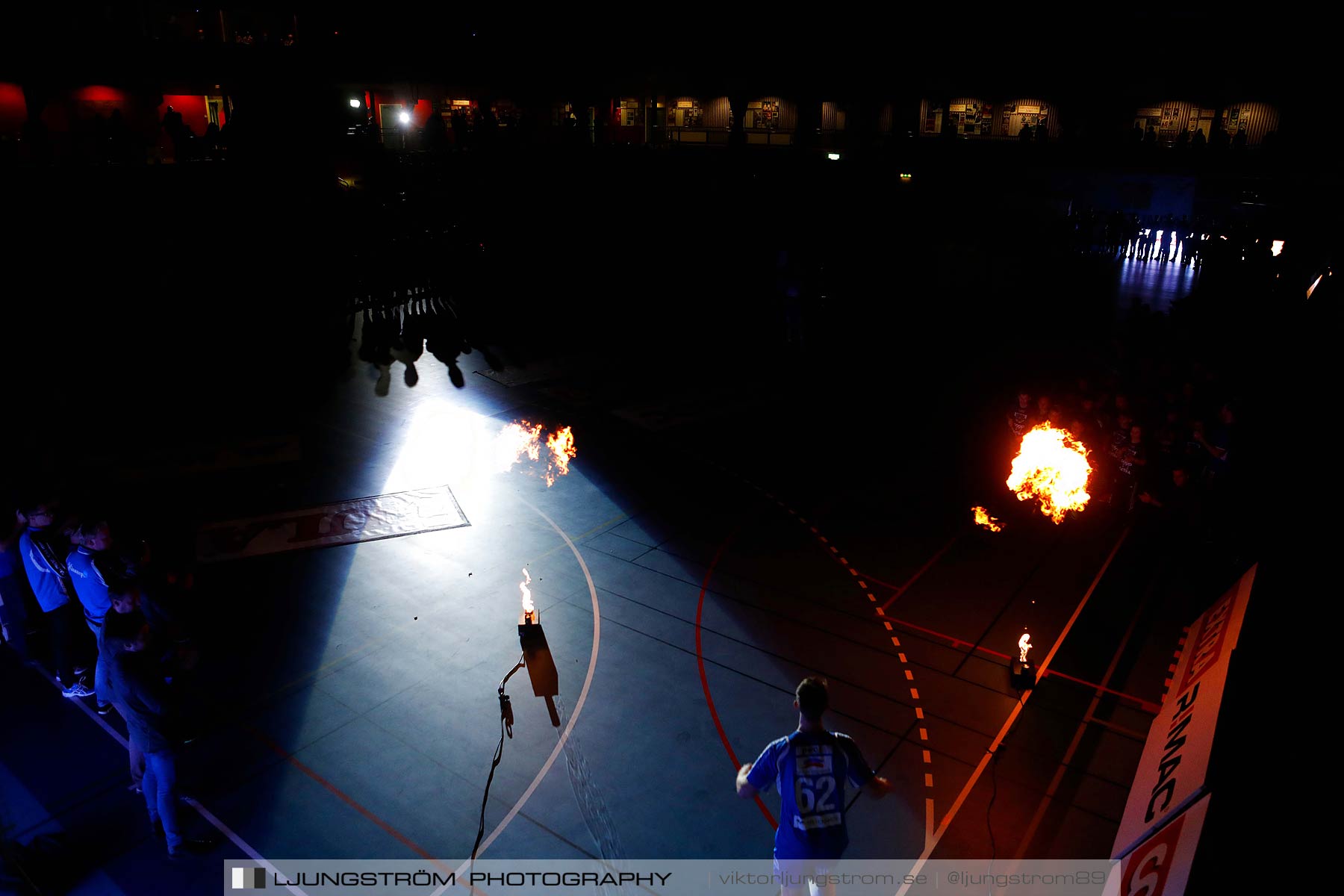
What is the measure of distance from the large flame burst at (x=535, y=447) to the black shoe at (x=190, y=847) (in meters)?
8.87

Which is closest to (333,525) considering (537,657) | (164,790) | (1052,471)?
(164,790)

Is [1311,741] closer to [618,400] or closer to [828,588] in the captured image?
[828,588]

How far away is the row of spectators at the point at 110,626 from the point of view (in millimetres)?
6871

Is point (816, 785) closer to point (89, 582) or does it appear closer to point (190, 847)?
point (190, 847)

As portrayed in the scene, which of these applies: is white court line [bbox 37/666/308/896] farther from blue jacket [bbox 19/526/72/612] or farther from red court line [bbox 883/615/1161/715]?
red court line [bbox 883/615/1161/715]

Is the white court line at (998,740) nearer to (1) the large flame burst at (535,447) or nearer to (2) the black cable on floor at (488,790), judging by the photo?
(2) the black cable on floor at (488,790)

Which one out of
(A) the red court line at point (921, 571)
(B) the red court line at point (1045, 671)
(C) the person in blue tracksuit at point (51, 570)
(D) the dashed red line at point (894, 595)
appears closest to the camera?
(D) the dashed red line at point (894, 595)

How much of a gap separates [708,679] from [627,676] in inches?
39.9

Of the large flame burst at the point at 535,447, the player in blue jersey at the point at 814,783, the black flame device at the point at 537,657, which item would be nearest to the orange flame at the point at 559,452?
the large flame burst at the point at 535,447

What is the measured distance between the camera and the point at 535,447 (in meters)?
17.7

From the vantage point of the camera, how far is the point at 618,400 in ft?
68.8

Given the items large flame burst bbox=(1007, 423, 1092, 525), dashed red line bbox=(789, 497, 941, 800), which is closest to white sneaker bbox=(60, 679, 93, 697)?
dashed red line bbox=(789, 497, 941, 800)

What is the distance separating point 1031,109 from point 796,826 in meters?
49.1

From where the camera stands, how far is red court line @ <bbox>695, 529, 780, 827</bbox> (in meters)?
8.20
